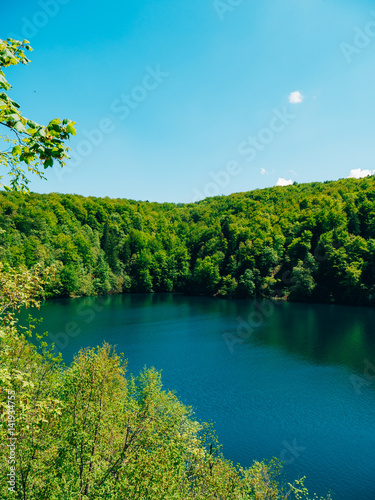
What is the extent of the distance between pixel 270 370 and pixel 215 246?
6394cm

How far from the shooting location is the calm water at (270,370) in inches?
798

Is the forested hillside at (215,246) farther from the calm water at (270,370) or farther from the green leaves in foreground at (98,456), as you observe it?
the green leaves in foreground at (98,456)

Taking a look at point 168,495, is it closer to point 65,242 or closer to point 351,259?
point 351,259

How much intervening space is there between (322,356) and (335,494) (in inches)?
832

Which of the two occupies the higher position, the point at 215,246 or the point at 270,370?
the point at 215,246

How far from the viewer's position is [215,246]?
96000 millimetres

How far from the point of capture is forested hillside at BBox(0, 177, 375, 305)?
71.0m

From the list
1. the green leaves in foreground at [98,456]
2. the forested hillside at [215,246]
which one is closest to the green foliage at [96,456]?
the green leaves in foreground at [98,456]

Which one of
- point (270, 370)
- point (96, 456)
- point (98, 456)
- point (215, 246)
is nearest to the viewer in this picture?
point (96, 456)

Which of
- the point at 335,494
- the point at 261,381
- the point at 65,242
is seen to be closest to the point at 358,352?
the point at 261,381

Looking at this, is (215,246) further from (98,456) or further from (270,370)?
(98,456)

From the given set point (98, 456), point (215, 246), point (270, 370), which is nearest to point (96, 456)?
point (98, 456)

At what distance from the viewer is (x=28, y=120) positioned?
3.36 meters

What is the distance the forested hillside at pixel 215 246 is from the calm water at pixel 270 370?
11451mm
